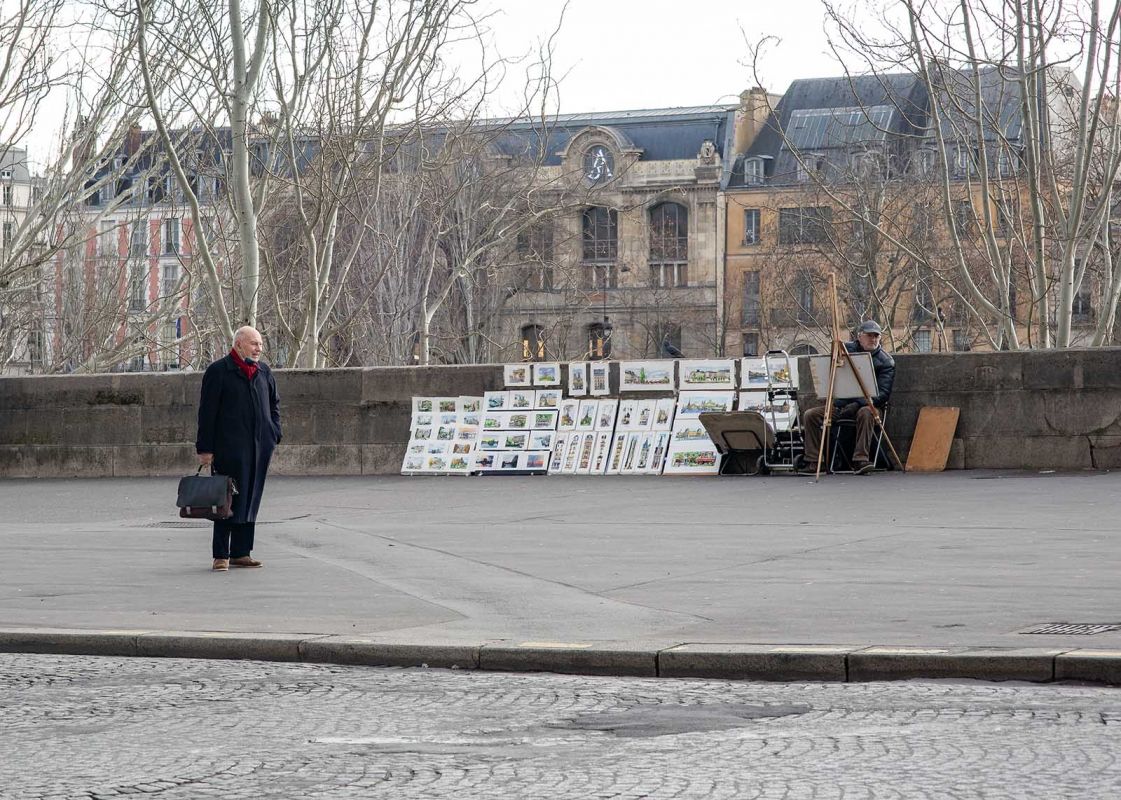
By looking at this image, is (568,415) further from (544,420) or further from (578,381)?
(578,381)

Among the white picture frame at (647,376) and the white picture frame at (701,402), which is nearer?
the white picture frame at (701,402)

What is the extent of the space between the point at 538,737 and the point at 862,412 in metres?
12.4

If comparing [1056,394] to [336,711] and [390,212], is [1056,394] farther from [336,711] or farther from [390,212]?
[390,212]

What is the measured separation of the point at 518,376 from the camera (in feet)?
68.2

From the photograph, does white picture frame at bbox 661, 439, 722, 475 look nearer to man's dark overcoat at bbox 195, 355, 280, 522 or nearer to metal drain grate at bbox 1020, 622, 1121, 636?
man's dark overcoat at bbox 195, 355, 280, 522

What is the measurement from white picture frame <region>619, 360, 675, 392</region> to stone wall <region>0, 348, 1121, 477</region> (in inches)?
6.5

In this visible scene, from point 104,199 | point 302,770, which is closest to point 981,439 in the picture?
point 302,770

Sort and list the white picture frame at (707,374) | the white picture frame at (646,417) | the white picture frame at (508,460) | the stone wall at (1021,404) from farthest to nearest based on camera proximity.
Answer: the white picture frame at (508,460) < the white picture frame at (646,417) < the white picture frame at (707,374) < the stone wall at (1021,404)

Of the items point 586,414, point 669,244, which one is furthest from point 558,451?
point 669,244

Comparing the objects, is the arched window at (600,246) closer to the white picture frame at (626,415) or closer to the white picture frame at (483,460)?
the white picture frame at (483,460)

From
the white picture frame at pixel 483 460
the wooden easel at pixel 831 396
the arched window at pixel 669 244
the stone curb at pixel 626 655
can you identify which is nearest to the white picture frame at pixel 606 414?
the white picture frame at pixel 483 460

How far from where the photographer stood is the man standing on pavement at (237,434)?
480 inches

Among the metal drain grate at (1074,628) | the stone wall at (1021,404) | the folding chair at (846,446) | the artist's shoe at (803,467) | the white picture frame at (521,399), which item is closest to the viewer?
the metal drain grate at (1074,628)

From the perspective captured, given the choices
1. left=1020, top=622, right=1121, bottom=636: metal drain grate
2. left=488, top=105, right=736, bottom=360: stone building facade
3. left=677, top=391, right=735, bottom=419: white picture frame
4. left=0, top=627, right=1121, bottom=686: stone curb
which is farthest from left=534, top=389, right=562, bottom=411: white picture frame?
left=488, top=105, right=736, bottom=360: stone building facade
